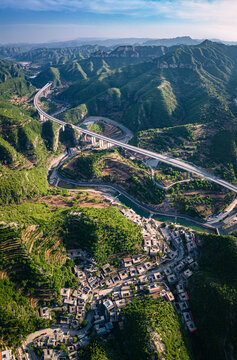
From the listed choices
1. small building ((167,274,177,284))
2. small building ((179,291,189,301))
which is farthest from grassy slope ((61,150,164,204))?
small building ((179,291,189,301))

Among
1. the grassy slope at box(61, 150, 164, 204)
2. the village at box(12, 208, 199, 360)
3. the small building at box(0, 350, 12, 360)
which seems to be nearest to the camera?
the small building at box(0, 350, 12, 360)

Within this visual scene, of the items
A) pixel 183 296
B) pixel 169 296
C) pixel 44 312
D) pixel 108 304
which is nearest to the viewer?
pixel 44 312

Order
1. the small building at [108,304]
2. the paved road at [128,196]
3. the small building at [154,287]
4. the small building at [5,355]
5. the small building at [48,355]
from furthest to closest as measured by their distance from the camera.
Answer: the paved road at [128,196] < the small building at [154,287] < the small building at [108,304] < the small building at [48,355] < the small building at [5,355]

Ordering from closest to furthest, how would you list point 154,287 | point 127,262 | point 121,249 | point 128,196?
point 154,287 → point 127,262 → point 121,249 → point 128,196

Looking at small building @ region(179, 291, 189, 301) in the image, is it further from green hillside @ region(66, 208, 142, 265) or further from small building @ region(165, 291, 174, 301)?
green hillside @ region(66, 208, 142, 265)

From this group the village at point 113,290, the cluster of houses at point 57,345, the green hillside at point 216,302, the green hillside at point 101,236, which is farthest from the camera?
the green hillside at point 101,236

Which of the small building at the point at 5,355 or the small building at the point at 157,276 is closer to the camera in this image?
the small building at the point at 5,355

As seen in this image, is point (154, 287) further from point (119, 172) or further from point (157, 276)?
point (119, 172)

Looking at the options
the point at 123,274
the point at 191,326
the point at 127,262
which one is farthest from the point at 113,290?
the point at 191,326

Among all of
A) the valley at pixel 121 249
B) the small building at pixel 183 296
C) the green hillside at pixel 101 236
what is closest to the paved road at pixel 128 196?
the valley at pixel 121 249

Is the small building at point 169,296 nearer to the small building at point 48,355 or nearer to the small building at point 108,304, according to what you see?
the small building at point 108,304
